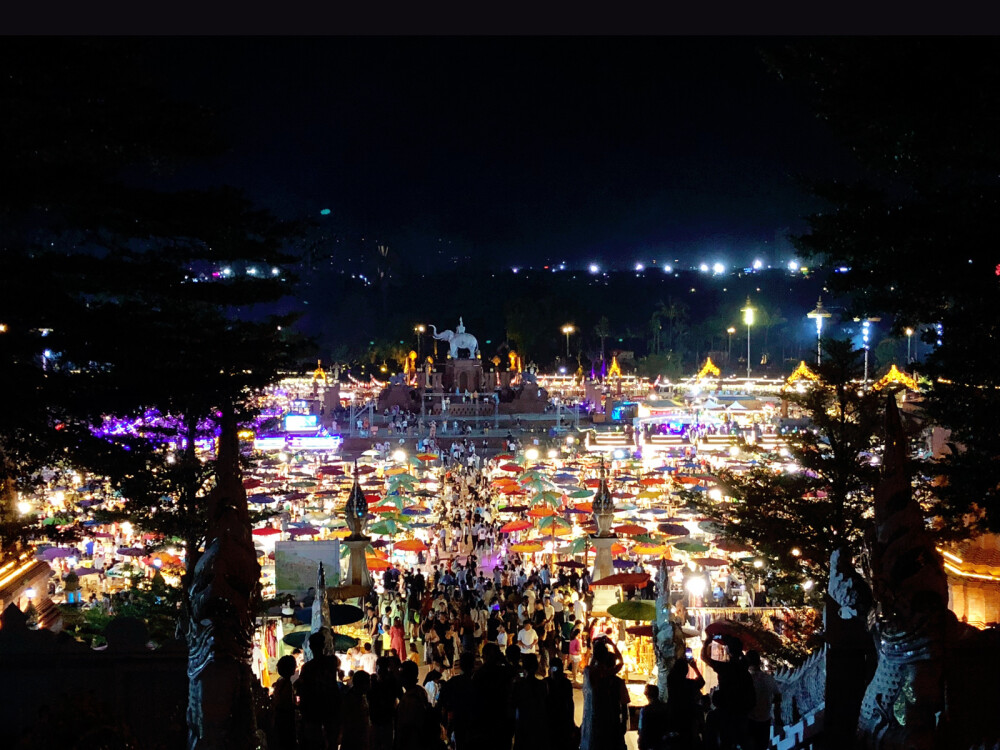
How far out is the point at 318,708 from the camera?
5.69 metres

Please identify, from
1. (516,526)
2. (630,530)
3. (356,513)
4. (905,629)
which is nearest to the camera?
(905,629)

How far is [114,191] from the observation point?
7.13m

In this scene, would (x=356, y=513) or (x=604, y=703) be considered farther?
(x=356, y=513)

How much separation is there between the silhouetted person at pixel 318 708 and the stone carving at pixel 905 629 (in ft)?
11.2

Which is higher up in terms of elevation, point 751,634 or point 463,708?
point 463,708

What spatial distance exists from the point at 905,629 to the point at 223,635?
402 cm

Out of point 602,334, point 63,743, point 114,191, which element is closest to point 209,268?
point 114,191

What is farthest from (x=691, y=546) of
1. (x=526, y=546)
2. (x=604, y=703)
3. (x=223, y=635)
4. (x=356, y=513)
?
(x=223, y=635)

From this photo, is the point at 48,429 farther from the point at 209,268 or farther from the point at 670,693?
the point at 209,268

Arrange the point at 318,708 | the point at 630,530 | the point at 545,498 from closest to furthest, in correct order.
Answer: the point at 318,708 → the point at 630,530 → the point at 545,498

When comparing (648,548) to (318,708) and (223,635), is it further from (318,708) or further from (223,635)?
(223,635)

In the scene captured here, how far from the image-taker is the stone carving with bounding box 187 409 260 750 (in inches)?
196

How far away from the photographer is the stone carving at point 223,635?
16.3 feet

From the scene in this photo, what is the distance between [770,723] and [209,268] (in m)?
10.0
